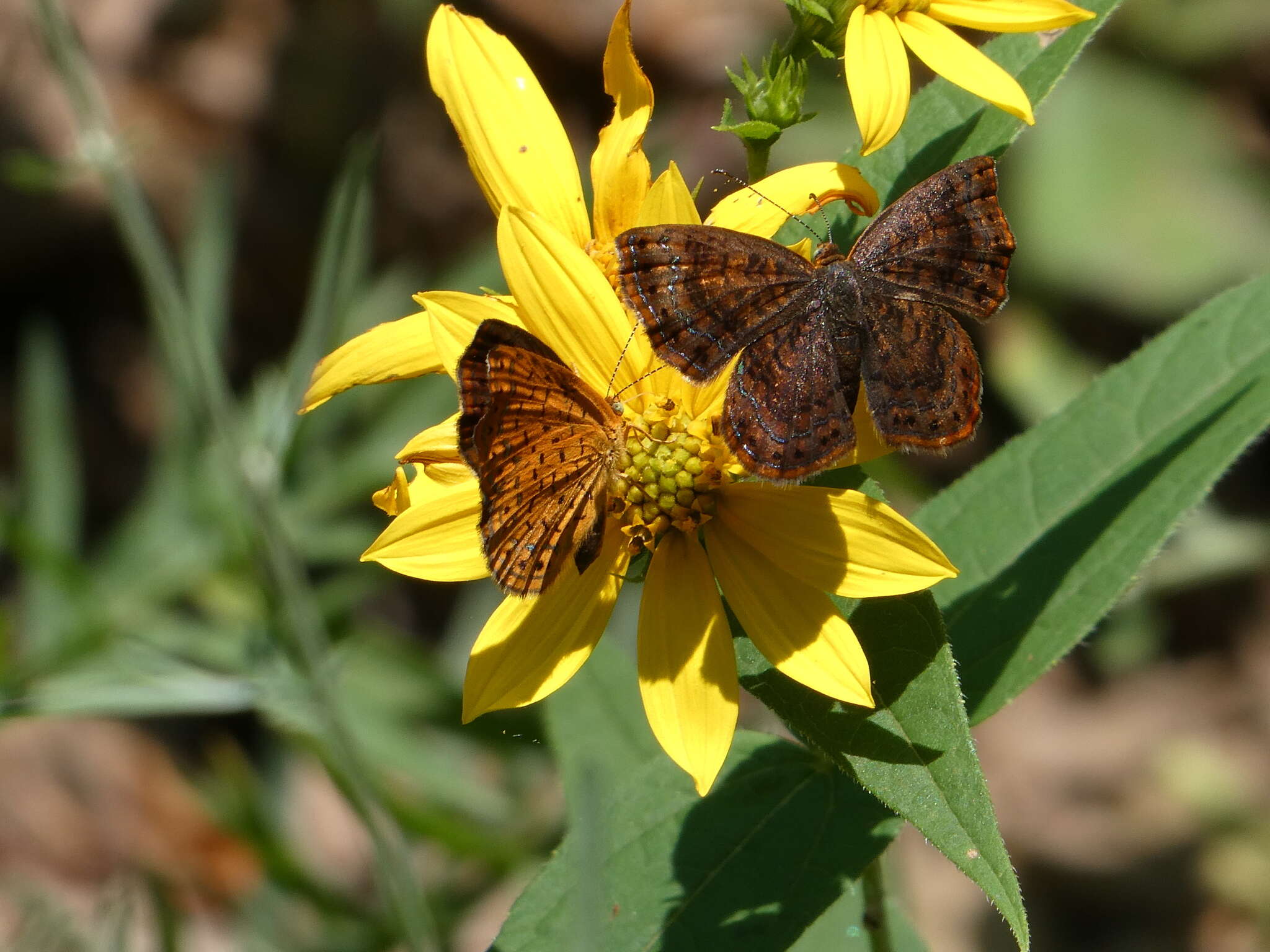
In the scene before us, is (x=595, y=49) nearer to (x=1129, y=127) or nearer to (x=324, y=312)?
(x=1129, y=127)

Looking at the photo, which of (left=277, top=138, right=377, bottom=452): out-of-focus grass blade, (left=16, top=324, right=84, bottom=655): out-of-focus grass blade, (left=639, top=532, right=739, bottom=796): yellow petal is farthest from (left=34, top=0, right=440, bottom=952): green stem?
(left=16, top=324, right=84, bottom=655): out-of-focus grass blade

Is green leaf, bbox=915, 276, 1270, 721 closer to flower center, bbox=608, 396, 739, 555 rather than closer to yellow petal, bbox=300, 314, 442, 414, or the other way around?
flower center, bbox=608, 396, 739, 555

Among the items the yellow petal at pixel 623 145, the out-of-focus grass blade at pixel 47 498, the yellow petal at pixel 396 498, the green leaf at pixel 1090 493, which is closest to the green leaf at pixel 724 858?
the green leaf at pixel 1090 493

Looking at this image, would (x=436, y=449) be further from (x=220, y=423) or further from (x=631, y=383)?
(x=220, y=423)

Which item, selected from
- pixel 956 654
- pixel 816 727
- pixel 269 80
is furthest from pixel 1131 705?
pixel 269 80

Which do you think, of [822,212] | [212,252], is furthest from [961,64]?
[212,252]

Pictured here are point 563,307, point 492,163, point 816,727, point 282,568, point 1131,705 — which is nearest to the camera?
point 816,727
